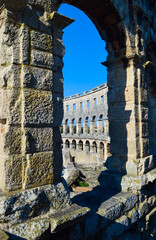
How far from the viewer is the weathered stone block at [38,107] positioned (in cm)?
234

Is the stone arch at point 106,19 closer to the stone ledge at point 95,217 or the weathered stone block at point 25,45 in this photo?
the weathered stone block at point 25,45

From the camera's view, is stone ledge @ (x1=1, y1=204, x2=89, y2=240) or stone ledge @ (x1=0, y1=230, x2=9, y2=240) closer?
stone ledge @ (x1=0, y1=230, x2=9, y2=240)

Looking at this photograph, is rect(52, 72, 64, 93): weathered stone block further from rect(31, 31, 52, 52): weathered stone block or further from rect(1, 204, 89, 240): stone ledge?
rect(1, 204, 89, 240): stone ledge

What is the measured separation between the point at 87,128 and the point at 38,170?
29.2m

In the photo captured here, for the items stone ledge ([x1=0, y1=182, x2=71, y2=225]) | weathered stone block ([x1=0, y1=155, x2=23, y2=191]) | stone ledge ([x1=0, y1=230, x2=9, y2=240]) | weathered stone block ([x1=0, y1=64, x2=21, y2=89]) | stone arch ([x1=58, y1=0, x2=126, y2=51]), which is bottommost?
stone ledge ([x1=0, y1=230, x2=9, y2=240])

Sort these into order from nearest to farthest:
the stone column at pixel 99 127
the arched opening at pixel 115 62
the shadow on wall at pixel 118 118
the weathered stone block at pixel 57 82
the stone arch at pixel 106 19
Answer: the weathered stone block at pixel 57 82
the stone arch at pixel 106 19
the arched opening at pixel 115 62
the shadow on wall at pixel 118 118
the stone column at pixel 99 127

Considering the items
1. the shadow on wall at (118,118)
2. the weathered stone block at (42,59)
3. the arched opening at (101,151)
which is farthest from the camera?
the arched opening at (101,151)

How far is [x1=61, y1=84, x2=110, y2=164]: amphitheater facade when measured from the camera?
2619 cm

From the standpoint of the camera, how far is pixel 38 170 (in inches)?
95.3

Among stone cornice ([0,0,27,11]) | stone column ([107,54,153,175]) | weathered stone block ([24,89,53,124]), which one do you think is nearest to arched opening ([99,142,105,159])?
stone column ([107,54,153,175])

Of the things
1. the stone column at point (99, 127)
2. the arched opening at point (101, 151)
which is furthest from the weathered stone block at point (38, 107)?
the stone column at point (99, 127)

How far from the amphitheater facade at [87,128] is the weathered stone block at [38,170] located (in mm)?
18801

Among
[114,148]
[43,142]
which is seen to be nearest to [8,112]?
[43,142]

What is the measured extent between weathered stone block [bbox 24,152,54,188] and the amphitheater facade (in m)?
18.8
